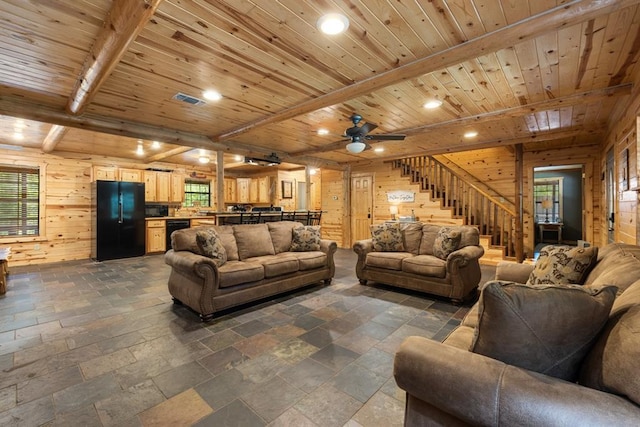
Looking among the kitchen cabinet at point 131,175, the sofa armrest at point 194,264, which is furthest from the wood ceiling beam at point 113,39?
the kitchen cabinet at point 131,175

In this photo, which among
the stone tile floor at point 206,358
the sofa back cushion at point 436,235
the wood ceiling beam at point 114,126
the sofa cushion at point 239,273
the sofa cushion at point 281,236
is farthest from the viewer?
the sofa cushion at point 281,236

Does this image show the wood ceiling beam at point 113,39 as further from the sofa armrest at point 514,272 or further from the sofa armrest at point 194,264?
the sofa armrest at point 514,272

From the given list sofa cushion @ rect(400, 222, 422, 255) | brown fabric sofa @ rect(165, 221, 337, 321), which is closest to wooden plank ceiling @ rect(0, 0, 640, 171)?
sofa cushion @ rect(400, 222, 422, 255)

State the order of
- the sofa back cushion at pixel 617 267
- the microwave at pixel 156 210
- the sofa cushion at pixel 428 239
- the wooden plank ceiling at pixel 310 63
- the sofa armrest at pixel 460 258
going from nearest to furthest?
the sofa back cushion at pixel 617 267 → the wooden plank ceiling at pixel 310 63 → the sofa armrest at pixel 460 258 → the sofa cushion at pixel 428 239 → the microwave at pixel 156 210

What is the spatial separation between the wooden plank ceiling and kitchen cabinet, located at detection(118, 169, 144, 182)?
2.42 meters

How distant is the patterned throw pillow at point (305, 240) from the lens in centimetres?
435

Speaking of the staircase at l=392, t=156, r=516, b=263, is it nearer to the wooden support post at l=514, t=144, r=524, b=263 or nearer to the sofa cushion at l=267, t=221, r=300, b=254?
the wooden support post at l=514, t=144, r=524, b=263

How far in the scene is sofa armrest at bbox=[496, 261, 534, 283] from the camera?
8.25ft

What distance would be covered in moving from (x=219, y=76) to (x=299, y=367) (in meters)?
2.76

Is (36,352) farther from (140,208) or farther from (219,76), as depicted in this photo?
(140,208)

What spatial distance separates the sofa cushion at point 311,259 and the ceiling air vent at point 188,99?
2.34 m

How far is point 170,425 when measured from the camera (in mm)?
1571

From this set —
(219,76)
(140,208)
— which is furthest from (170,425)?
(140,208)

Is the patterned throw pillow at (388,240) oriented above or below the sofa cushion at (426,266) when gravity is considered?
above
